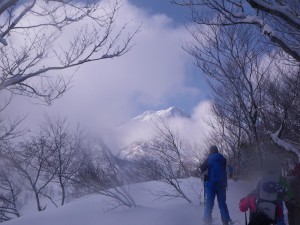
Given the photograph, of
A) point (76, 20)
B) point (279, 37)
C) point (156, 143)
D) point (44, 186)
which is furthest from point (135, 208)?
point (44, 186)

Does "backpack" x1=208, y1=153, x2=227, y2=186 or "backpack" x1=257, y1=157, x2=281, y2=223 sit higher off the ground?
"backpack" x1=208, y1=153, x2=227, y2=186

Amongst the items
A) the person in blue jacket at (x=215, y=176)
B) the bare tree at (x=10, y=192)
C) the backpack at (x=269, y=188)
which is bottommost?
the backpack at (x=269, y=188)

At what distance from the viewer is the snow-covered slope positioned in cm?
992

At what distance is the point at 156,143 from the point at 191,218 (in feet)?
12.9

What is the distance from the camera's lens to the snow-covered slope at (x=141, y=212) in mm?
9922

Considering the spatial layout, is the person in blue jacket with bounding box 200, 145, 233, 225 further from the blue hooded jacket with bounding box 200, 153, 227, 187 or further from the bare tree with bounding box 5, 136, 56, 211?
the bare tree with bounding box 5, 136, 56, 211

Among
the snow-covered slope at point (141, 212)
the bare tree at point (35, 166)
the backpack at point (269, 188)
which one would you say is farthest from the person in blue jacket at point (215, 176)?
the bare tree at point (35, 166)

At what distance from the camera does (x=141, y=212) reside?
10586 millimetres

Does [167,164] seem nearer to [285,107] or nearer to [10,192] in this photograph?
[285,107]

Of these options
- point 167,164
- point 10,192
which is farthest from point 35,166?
Result: point 167,164

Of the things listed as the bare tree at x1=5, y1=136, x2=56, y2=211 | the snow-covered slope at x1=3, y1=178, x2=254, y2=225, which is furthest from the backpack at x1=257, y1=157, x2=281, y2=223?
the bare tree at x1=5, y1=136, x2=56, y2=211

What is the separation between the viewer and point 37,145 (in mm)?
26484

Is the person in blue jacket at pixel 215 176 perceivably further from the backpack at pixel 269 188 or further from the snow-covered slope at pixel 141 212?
the backpack at pixel 269 188

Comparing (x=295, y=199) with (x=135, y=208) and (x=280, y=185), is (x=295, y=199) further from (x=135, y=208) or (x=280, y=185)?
(x=135, y=208)
